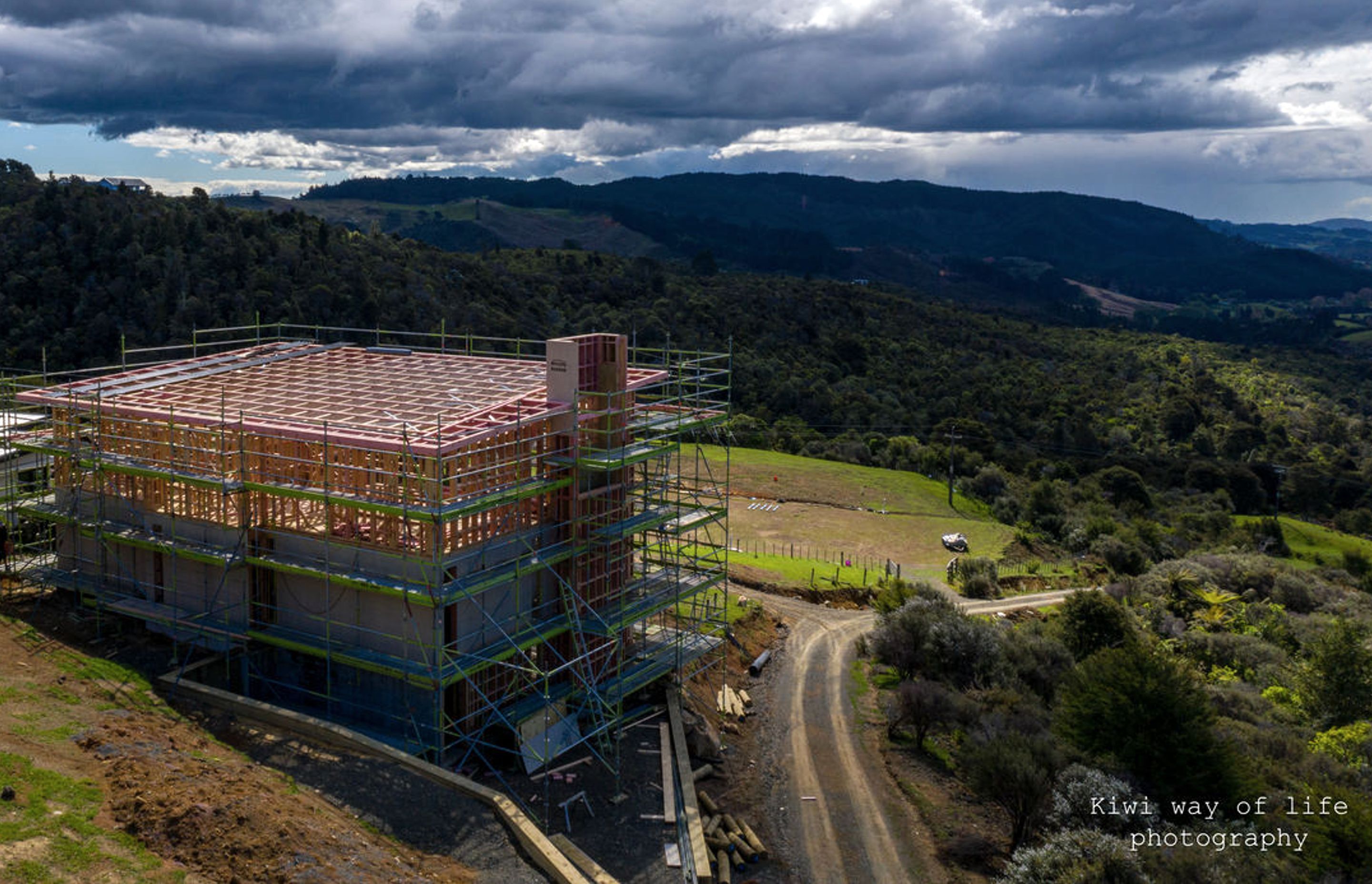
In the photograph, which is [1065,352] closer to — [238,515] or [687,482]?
[687,482]

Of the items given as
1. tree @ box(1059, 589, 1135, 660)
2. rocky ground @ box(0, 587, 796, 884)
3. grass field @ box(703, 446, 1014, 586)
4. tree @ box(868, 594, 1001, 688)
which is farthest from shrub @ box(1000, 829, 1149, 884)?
grass field @ box(703, 446, 1014, 586)

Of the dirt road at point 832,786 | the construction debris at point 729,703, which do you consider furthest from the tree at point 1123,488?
the construction debris at point 729,703

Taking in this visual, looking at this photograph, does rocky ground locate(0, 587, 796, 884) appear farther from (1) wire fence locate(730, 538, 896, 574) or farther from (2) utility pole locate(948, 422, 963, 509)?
(2) utility pole locate(948, 422, 963, 509)

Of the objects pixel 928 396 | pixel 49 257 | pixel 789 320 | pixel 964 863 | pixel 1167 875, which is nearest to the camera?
pixel 1167 875

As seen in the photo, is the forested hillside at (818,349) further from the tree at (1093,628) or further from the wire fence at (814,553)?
the tree at (1093,628)

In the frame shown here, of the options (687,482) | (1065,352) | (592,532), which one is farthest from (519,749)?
(1065,352)

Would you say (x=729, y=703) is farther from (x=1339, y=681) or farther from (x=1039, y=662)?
(x=1339, y=681)

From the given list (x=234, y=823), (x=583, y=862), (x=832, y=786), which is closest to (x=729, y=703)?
(x=832, y=786)

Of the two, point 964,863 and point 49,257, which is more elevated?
point 49,257
